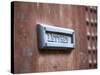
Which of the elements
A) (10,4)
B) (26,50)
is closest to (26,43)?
(26,50)

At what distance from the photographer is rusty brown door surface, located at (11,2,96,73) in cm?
62

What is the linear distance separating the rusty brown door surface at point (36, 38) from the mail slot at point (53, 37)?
0.6 inches

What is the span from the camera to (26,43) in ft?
→ 2.09

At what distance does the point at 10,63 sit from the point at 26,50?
0.06 meters

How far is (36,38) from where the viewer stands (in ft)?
2.11

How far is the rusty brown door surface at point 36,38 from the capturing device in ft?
2.05

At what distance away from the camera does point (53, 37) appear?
0.64 metres

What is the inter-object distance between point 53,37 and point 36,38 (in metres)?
0.05

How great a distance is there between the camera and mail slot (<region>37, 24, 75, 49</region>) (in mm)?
634

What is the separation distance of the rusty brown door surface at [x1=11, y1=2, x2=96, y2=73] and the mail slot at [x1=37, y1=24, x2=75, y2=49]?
0.6 inches

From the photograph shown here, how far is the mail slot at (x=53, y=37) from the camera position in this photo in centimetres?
63
